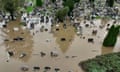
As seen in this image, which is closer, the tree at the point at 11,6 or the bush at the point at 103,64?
the bush at the point at 103,64

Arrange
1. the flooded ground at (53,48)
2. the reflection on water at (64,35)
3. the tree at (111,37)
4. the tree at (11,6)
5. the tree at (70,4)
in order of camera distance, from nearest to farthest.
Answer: the flooded ground at (53,48)
the tree at (111,37)
the reflection on water at (64,35)
the tree at (11,6)
the tree at (70,4)

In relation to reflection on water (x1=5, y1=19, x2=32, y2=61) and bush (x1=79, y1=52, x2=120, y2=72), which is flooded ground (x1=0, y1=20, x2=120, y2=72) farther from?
bush (x1=79, y1=52, x2=120, y2=72)

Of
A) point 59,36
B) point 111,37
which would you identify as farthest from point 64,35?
point 111,37

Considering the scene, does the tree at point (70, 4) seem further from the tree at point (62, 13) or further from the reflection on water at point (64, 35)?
the reflection on water at point (64, 35)

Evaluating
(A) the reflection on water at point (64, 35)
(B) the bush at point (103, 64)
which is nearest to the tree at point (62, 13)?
(A) the reflection on water at point (64, 35)

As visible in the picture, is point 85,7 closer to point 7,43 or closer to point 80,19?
point 80,19

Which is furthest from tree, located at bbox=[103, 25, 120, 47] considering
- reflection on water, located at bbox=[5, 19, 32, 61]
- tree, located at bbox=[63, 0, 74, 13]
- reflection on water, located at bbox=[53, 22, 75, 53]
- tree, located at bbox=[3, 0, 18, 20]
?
tree, located at bbox=[3, 0, 18, 20]

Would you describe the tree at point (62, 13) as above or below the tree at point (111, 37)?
above

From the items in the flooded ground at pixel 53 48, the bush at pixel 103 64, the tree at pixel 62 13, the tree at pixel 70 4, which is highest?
the tree at pixel 70 4

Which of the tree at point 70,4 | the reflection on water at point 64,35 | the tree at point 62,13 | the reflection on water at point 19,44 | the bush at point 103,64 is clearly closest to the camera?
the bush at point 103,64
